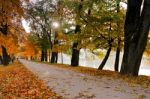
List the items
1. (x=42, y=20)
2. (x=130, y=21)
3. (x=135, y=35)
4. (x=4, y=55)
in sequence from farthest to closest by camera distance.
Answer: (x=42, y=20), (x=4, y=55), (x=130, y=21), (x=135, y=35)

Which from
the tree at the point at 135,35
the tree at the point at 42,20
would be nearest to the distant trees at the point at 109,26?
the tree at the point at 135,35

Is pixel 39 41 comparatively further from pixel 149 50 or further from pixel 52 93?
pixel 52 93

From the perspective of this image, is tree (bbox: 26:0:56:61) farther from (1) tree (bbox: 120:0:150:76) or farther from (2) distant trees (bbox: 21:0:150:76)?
(1) tree (bbox: 120:0:150:76)

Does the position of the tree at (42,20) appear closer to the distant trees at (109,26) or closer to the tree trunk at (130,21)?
the distant trees at (109,26)

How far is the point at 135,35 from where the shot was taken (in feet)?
74.8

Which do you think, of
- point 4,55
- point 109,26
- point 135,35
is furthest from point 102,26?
point 4,55

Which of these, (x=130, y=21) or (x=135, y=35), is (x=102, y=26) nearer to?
(x=130, y=21)

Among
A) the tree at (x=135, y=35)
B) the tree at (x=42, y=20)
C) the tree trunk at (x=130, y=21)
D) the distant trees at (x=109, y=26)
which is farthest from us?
the tree at (x=42, y=20)

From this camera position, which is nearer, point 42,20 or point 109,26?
point 109,26

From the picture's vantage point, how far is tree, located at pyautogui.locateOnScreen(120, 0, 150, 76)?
70.9 ft

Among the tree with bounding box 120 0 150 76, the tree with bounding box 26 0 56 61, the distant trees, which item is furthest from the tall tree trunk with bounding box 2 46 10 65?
the tree with bounding box 120 0 150 76

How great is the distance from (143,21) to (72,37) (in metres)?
13.2

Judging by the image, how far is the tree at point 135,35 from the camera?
70.9 ft

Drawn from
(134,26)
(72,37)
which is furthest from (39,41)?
(134,26)
